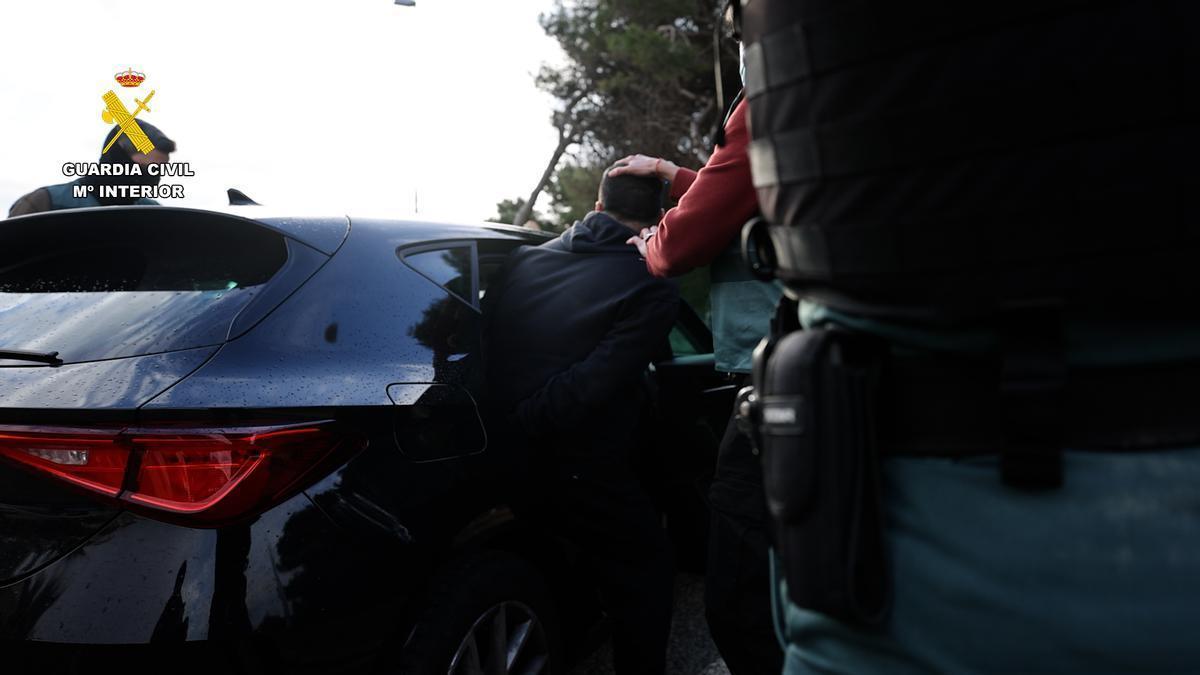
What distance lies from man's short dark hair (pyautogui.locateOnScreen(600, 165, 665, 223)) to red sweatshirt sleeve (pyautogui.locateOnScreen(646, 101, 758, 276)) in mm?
762

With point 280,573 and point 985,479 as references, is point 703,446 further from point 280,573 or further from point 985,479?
point 985,479

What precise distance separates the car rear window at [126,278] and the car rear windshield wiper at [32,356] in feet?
0.04

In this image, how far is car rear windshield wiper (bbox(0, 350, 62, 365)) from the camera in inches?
67.5

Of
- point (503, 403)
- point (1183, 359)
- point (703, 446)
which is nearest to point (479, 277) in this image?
point (503, 403)

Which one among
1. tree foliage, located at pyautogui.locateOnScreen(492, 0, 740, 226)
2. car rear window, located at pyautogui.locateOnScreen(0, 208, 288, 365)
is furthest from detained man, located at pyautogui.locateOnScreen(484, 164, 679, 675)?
tree foliage, located at pyautogui.locateOnScreen(492, 0, 740, 226)

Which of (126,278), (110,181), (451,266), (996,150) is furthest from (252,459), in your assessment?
(110,181)

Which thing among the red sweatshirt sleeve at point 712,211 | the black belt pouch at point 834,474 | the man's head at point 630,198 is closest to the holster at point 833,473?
the black belt pouch at point 834,474

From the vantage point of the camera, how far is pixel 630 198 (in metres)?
2.61

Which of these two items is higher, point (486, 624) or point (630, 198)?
point (630, 198)

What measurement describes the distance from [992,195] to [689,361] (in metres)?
2.28

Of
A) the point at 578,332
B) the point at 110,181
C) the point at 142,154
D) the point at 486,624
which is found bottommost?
the point at 486,624

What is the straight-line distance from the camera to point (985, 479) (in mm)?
894

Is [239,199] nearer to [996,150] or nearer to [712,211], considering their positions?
[712,211]

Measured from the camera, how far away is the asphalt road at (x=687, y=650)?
9.91ft
